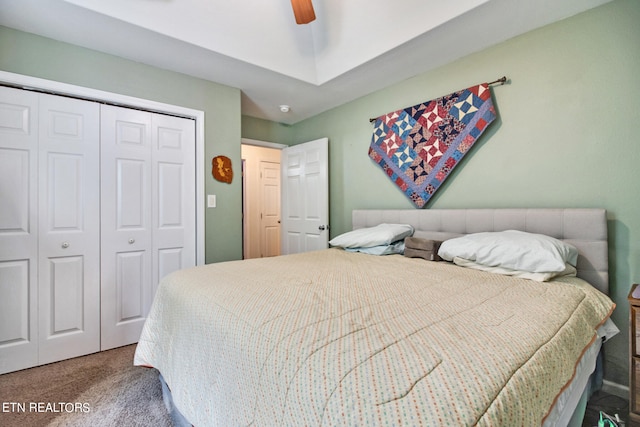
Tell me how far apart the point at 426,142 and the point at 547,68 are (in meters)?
0.94

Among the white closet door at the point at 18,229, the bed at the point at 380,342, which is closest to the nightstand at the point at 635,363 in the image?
the bed at the point at 380,342

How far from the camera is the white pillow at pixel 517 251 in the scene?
1.51 metres

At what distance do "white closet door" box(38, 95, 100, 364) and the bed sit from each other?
1100 millimetres

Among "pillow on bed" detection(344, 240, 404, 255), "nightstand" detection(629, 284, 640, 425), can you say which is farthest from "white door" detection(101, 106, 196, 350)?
"nightstand" detection(629, 284, 640, 425)

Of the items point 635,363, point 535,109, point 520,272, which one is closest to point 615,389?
point 635,363

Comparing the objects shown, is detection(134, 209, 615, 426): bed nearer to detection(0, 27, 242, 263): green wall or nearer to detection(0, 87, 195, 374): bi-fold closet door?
detection(0, 87, 195, 374): bi-fold closet door

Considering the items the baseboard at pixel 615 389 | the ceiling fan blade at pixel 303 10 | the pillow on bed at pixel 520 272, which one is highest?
the ceiling fan blade at pixel 303 10

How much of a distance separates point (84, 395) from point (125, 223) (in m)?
1.27

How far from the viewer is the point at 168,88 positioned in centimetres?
262

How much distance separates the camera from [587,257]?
67.7 inches

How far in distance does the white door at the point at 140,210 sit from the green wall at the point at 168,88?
0.18 m

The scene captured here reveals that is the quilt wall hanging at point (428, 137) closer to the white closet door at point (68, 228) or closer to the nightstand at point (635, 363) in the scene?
the nightstand at point (635, 363)

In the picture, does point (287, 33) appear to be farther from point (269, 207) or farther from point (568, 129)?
point (269, 207)

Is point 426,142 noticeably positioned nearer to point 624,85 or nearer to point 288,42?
point 624,85
